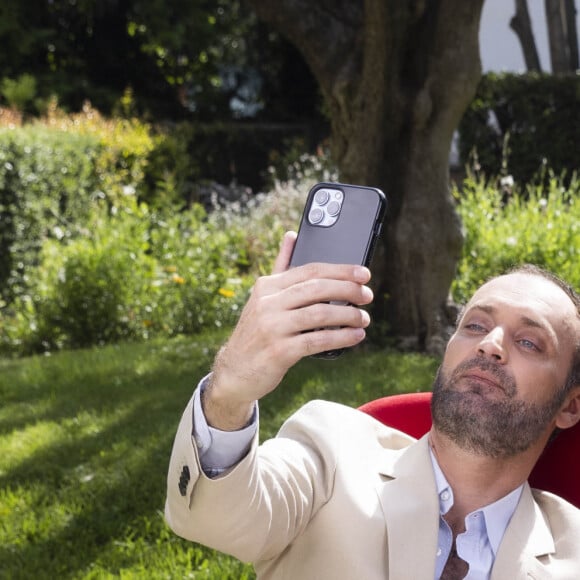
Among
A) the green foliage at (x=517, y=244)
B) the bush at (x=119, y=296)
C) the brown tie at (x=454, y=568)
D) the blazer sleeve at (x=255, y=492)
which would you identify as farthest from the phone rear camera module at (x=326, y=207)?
the bush at (x=119, y=296)

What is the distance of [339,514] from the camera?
2.34m

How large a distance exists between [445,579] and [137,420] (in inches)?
129

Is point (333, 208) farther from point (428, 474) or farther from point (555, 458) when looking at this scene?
point (555, 458)

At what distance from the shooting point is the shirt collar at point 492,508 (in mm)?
2484

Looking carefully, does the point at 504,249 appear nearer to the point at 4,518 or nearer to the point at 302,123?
the point at 4,518

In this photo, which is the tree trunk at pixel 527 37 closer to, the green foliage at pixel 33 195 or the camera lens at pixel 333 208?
the green foliage at pixel 33 195

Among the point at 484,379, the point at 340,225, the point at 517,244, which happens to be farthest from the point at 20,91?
the point at 340,225

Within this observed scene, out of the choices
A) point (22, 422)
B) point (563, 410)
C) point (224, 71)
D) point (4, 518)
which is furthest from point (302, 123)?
point (563, 410)

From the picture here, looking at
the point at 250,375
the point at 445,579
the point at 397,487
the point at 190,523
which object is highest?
the point at 250,375

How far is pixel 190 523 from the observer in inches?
80.1

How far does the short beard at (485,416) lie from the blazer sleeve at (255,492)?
0.29m

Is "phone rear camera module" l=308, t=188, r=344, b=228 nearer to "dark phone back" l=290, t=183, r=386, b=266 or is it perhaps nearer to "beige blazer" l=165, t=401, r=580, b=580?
"dark phone back" l=290, t=183, r=386, b=266

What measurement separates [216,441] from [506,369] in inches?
34.0

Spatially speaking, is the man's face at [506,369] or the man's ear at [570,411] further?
the man's ear at [570,411]
